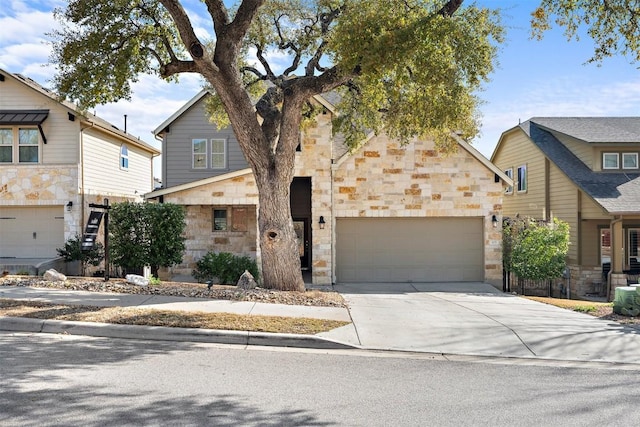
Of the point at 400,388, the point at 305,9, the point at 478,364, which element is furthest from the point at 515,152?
the point at 400,388

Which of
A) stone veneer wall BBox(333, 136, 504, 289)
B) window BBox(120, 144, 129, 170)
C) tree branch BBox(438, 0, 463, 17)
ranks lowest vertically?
stone veneer wall BBox(333, 136, 504, 289)

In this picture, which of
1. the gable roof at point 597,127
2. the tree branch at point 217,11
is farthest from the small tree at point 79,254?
the gable roof at point 597,127

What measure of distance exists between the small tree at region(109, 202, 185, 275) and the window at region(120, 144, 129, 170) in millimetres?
8723

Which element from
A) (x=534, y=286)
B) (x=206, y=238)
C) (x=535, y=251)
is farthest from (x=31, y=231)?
(x=534, y=286)

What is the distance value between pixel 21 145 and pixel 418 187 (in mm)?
13924

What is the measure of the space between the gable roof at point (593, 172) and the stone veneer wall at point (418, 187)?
4.30m

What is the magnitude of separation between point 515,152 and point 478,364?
1967cm

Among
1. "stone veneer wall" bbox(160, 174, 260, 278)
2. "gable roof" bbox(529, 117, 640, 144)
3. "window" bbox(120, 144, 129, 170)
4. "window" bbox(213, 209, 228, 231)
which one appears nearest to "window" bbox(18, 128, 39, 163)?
"window" bbox(120, 144, 129, 170)

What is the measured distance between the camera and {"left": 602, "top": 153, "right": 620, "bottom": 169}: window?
67.6ft

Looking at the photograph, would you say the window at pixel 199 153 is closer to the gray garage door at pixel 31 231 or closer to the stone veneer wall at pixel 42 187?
the stone veneer wall at pixel 42 187

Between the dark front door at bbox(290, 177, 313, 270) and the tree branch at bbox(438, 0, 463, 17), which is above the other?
the tree branch at bbox(438, 0, 463, 17)

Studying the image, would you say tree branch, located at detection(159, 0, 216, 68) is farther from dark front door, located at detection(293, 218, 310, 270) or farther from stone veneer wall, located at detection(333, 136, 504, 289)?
dark front door, located at detection(293, 218, 310, 270)

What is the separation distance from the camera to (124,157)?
920 inches

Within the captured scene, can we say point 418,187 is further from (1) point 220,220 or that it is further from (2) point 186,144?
(2) point 186,144
